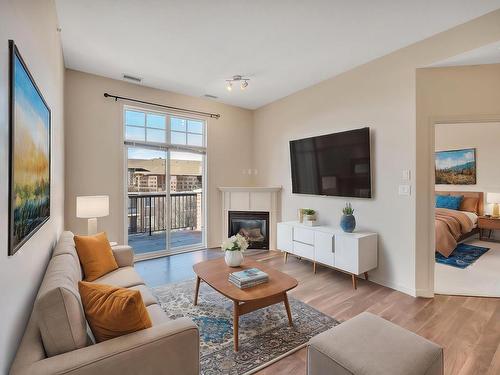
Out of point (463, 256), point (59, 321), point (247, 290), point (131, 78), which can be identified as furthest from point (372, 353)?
point (131, 78)

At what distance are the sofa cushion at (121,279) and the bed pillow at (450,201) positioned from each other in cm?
619

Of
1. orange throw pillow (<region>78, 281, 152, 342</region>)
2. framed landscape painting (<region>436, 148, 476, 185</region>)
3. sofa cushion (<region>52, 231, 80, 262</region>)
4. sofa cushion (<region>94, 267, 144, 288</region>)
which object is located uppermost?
framed landscape painting (<region>436, 148, 476, 185</region>)

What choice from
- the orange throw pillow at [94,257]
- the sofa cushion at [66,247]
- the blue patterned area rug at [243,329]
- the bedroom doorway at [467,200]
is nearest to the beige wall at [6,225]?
the sofa cushion at [66,247]

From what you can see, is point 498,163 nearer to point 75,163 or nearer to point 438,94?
point 438,94

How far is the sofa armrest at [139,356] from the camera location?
1026 millimetres

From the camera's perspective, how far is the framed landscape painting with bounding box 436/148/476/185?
215 inches

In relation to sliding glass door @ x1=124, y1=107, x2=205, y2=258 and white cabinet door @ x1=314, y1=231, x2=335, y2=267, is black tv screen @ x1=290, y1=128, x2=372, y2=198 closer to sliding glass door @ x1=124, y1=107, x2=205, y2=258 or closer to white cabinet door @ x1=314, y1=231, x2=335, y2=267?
white cabinet door @ x1=314, y1=231, x2=335, y2=267

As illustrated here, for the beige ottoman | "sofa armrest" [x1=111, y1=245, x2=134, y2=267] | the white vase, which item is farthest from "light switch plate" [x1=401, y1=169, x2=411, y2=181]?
"sofa armrest" [x1=111, y1=245, x2=134, y2=267]

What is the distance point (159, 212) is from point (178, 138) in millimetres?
1391

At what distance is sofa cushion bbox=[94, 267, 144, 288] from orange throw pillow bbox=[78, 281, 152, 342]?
0.97 metres

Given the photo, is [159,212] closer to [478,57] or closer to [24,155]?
[24,155]

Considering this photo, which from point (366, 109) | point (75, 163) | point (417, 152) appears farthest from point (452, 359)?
point (75, 163)

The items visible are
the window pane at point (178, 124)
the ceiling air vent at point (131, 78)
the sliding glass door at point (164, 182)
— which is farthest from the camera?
the window pane at point (178, 124)

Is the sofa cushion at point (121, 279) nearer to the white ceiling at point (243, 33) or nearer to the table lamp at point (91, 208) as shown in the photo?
the table lamp at point (91, 208)
